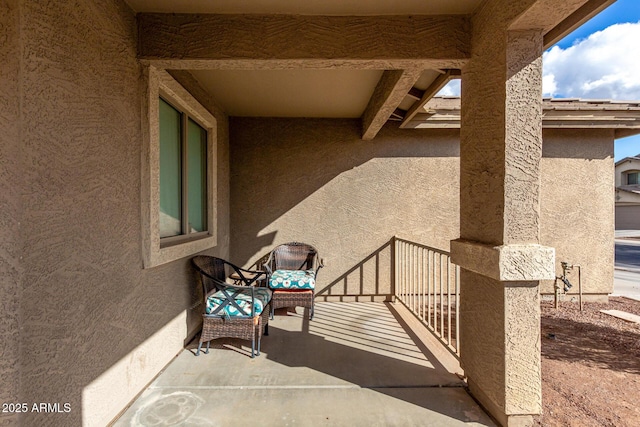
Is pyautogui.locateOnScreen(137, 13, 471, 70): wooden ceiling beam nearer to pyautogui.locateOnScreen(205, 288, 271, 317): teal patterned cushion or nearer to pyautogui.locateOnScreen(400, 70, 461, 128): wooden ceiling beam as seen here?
pyautogui.locateOnScreen(400, 70, 461, 128): wooden ceiling beam

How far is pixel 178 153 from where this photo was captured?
2.97 meters

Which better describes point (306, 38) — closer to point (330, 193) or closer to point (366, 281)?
point (330, 193)

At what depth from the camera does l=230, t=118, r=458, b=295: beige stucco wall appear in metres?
4.48

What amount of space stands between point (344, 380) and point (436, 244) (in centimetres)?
286

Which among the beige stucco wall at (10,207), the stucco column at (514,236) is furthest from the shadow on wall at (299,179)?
the beige stucco wall at (10,207)

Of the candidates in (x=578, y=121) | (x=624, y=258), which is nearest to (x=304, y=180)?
(x=578, y=121)

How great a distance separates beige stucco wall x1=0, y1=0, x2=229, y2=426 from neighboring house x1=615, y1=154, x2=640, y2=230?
79.0ft

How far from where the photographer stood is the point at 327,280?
177 inches

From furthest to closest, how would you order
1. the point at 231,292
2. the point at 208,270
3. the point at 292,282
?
the point at 292,282, the point at 208,270, the point at 231,292

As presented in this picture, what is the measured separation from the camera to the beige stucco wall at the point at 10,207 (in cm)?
120

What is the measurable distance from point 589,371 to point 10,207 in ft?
12.4

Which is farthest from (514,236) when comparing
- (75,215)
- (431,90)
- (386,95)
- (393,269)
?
(393,269)

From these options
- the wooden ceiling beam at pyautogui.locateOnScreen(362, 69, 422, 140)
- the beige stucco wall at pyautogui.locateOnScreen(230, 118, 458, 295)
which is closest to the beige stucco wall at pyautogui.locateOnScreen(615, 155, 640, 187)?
the beige stucco wall at pyautogui.locateOnScreen(230, 118, 458, 295)

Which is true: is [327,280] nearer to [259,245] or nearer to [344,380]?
[259,245]
